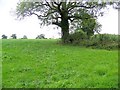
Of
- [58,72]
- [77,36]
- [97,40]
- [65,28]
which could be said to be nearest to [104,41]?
[97,40]

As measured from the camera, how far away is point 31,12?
2667cm

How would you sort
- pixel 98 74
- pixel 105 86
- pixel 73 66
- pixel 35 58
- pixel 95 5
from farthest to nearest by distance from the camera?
pixel 95 5
pixel 35 58
pixel 73 66
pixel 98 74
pixel 105 86

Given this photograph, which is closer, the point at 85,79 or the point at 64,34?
the point at 85,79

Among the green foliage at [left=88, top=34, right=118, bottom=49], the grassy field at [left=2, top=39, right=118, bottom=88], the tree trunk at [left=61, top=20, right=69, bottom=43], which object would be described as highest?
the tree trunk at [left=61, top=20, right=69, bottom=43]

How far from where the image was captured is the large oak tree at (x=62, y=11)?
25.7 meters

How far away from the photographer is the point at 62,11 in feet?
87.8

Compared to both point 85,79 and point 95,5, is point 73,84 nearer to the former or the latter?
point 85,79

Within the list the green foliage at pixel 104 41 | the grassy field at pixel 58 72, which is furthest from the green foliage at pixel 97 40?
the grassy field at pixel 58 72

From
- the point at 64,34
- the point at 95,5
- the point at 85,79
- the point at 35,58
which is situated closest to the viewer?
the point at 85,79

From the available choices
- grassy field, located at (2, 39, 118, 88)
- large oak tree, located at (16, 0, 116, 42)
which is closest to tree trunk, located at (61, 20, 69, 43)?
large oak tree, located at (16, 0, 116, 42)

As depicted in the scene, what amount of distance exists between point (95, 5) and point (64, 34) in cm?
411

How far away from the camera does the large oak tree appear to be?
84.3 ft

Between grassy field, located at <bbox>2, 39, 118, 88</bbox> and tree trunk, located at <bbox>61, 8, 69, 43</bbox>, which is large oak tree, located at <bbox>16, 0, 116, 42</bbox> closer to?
tree trunk, located at <bbox>61, 8, 69, 43</bbox>

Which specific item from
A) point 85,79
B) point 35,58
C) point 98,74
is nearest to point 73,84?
point 85,79
